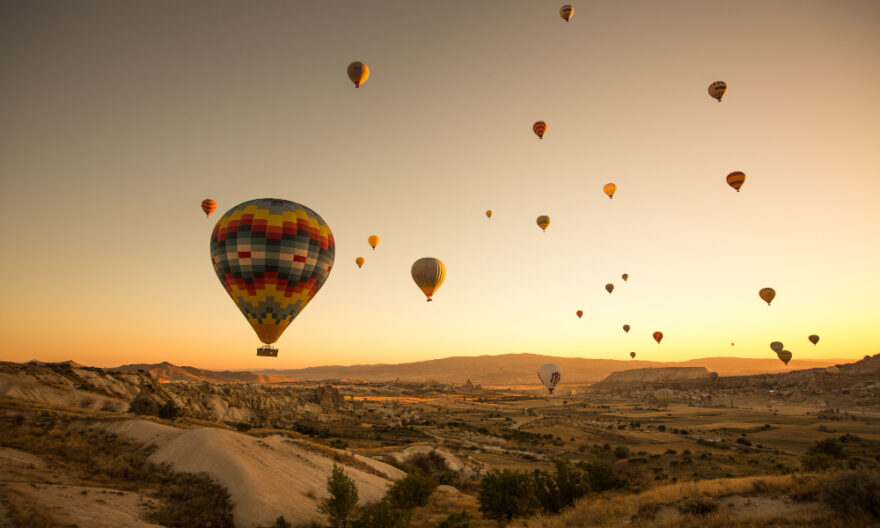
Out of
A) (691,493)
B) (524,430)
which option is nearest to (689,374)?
(524,430)

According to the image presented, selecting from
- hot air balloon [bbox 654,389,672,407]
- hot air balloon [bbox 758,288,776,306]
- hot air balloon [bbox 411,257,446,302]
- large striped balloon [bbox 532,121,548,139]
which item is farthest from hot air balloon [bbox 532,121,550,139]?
hot air balloon [bbox 654,389,672,407]

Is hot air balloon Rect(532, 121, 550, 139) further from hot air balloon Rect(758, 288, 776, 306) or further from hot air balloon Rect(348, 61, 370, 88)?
hot air balloon Rect(758, 288, 776, 306)

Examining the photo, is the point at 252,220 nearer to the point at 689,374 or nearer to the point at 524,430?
the point at 524,430

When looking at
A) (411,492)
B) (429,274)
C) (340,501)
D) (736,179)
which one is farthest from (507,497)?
(736,179)

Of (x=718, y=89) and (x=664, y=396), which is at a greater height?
(x=718, y=89)

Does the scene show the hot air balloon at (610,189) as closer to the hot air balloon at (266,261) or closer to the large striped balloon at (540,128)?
the large striped balloon at (540,128)

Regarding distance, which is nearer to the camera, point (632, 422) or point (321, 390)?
point (632, 422)

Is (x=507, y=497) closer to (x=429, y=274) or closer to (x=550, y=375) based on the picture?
(x=429, y=274)
